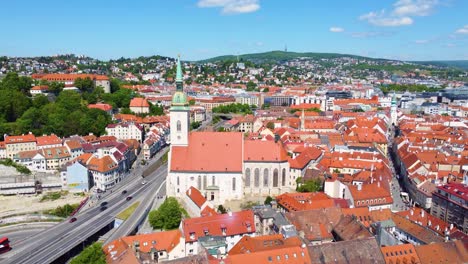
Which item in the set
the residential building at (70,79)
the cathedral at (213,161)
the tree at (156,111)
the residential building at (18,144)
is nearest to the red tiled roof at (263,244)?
the cathedral at (213,161)

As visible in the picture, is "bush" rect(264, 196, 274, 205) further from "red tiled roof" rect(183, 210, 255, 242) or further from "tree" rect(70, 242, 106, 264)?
"tree" rect(70, 242, 106, 264)

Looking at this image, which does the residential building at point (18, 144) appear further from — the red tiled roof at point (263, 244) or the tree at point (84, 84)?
the red tiled roof at point (263, 244)

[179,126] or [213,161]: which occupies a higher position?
[179,126]

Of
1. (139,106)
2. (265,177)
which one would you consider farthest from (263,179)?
(139,106)

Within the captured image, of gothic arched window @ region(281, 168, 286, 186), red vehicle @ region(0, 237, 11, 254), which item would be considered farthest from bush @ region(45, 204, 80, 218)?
gothic arched window @ region(281, 168, 286, 186)

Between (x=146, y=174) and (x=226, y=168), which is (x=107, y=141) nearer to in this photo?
(x=146, y=174)

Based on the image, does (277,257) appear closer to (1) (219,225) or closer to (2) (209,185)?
(1) (219,225)

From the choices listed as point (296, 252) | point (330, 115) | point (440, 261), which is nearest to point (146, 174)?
point (296, 252)
